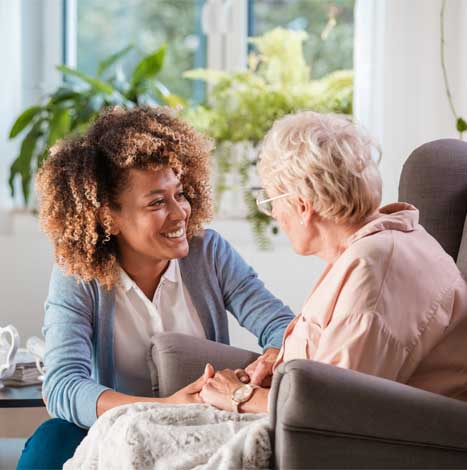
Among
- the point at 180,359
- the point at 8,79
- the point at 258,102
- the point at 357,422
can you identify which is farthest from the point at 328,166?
the point at 8,79

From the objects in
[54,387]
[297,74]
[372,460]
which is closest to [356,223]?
[372,460]

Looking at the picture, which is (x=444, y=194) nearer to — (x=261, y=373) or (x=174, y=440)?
(x=261, y=373)

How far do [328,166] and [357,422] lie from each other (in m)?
0.46

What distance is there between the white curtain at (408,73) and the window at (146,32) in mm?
889

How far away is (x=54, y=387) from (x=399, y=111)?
1.91 metres

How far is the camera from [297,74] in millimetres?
3750

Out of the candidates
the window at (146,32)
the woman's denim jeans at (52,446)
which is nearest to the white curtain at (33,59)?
the window at (146,32)

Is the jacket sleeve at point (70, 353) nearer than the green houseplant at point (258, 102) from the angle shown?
Yes

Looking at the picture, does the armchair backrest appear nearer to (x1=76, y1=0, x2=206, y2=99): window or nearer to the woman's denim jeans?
the woman's denim jeans

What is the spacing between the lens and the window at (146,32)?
13.2 ft

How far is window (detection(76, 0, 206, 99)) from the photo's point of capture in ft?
13.2

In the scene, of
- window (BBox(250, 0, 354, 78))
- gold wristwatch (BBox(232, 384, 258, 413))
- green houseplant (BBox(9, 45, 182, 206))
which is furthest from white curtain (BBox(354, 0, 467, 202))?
gold wristwatch (BBox(232, 384, 258, 413))

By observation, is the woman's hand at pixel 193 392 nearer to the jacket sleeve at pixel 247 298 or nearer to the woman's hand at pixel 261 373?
the woman's hand at pixel 261 373

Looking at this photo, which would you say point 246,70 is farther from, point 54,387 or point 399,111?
point 54,387
